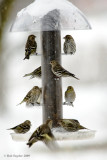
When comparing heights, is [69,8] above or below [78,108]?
above

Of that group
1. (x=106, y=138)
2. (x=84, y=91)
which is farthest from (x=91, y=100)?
(x=106, y=138)

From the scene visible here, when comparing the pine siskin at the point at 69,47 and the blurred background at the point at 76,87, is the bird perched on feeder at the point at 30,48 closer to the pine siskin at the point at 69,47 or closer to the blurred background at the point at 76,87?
the pine siskin at the point at 69,47

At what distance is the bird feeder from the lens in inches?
263

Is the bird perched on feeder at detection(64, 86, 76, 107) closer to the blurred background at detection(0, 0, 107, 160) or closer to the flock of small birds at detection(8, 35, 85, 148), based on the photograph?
the flock of small birds at detection(8, 35, 85, 148)

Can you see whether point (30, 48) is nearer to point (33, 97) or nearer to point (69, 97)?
point (33, 97)

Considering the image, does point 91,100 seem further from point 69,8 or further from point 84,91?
point 69,8

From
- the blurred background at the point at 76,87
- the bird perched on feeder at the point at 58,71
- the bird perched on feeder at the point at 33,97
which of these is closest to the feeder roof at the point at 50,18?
the bird perched on feeder at the point at 58,71

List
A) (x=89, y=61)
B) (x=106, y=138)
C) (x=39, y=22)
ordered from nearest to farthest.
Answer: (x=39, y=22) < (x=106, y=138) < (x=89, y=61)

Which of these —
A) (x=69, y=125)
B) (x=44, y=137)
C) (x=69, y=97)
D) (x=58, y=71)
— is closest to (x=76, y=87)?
(x=69, y=97)

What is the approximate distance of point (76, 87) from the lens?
1068cm

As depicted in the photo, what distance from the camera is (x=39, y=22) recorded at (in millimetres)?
6680

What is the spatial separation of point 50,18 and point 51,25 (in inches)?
2.5

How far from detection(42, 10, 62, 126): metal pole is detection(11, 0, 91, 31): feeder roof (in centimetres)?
23

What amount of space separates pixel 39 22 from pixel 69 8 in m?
0.30
